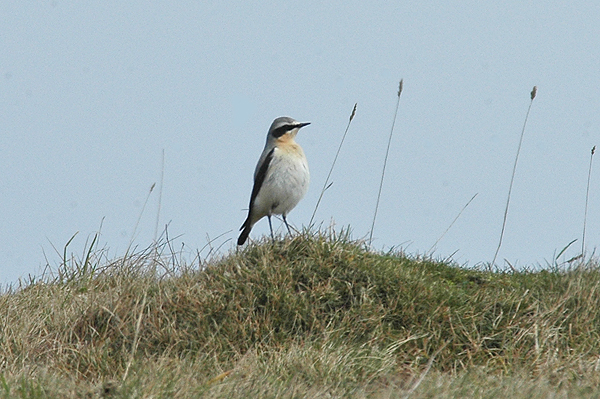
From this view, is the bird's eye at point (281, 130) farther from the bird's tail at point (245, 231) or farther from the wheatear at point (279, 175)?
the bird's tail at point (245, 231)

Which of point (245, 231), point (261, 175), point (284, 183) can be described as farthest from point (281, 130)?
point (245, 231)

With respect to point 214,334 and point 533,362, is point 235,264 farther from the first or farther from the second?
point 533,362

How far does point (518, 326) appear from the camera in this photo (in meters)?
5.85

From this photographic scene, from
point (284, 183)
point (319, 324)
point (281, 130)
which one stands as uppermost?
point (281, 130)

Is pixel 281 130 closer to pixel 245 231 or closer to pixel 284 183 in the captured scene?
pixel 284 183

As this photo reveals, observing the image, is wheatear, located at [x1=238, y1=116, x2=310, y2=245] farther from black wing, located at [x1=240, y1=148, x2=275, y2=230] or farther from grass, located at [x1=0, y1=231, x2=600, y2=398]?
grass, located at [x1=0, y1=231, x2=600, y2=398]

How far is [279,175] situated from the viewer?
24.1 ft

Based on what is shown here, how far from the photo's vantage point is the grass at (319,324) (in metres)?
5.13

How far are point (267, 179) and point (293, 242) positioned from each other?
1238 mm

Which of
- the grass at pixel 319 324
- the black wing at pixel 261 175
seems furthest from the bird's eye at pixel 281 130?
the grass at pixel 319 324

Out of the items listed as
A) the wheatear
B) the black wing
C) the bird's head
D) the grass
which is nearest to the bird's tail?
the wheatear

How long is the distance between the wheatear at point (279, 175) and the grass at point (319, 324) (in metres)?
1.04

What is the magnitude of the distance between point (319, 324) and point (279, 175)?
1982 millimetres

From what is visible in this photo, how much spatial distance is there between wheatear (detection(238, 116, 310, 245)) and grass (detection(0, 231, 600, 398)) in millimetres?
1039
